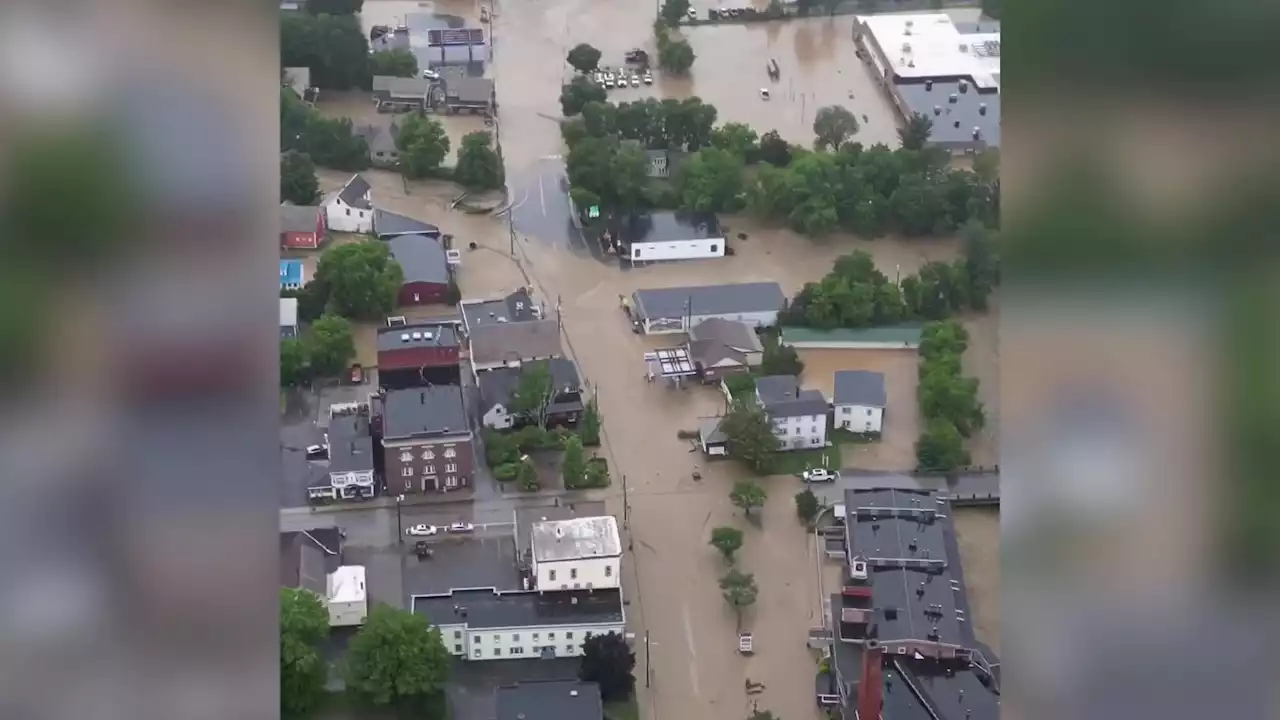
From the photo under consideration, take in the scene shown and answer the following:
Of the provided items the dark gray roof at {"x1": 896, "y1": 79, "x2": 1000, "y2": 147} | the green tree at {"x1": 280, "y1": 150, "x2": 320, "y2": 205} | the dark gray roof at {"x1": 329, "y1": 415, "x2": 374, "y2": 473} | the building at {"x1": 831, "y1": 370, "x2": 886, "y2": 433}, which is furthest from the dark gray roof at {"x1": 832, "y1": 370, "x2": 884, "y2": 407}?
the green tree at {"x1": 280, "y1": 150, "x2": 320, "y2": 205}

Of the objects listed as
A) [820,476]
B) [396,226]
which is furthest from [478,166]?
[820,476]

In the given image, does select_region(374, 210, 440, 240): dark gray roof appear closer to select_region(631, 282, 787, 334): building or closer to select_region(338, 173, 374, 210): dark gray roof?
select_region(338, 173, 374, 210): dark gray roof

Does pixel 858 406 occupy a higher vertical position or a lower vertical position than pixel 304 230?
lower

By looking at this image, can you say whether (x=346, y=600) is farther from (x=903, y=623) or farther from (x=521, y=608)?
(x=903, y=623)
